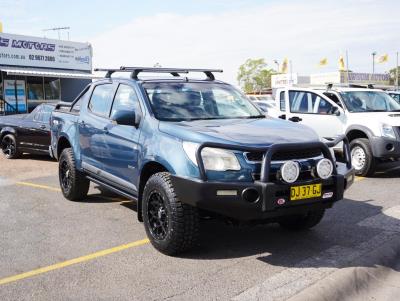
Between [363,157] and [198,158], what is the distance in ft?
18.9

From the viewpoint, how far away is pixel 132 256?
4.67 m

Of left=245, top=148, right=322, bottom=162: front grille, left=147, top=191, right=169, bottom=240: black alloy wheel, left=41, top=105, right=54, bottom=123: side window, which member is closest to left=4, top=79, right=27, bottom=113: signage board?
left=41, top=105, right=54, bottom=123: side window

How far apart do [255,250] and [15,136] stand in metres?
8.88

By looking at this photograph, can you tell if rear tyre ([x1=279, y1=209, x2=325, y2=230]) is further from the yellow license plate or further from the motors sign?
the motors sign

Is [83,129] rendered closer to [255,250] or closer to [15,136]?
[255,250]

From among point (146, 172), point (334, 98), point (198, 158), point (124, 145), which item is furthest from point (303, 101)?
point (198, 158)

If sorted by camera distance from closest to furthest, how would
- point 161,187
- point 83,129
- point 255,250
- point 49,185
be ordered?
point 161,187 < point 255,250 < point 83,129 < point 49,185

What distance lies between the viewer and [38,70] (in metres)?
24.6

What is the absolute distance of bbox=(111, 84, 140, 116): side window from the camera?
5.48 metres

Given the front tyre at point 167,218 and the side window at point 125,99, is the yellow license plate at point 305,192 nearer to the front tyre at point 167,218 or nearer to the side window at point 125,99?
the front tyre at point 167,218

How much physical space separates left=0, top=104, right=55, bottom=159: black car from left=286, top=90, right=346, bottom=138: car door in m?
5.49

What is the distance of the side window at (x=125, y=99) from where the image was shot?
216 inches

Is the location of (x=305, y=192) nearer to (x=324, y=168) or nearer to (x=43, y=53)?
(x=324, y=168)

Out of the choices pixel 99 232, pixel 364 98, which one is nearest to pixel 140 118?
pixel 99 232
